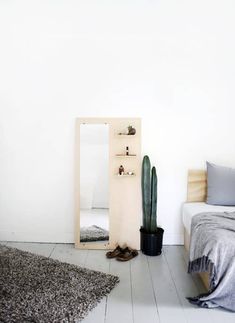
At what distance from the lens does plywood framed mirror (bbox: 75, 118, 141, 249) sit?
3.23 metres

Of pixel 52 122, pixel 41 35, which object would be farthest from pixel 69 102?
pixel 41 35

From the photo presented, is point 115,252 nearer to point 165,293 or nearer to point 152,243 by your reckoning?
point 152,243

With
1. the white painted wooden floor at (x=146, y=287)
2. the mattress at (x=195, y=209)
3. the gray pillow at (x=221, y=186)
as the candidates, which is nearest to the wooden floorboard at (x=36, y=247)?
the white painted wooden floor at (x=146, y=287)

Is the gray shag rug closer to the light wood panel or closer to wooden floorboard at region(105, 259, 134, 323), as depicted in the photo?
wooden floorboard at region(105, 259, 134, 323)

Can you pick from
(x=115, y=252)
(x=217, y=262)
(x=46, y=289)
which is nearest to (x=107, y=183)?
(x=115, y=252)

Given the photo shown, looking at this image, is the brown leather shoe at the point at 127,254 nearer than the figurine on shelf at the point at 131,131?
Yes

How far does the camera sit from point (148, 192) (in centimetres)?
311

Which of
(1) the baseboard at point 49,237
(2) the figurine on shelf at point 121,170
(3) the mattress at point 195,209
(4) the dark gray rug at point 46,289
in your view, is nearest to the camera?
(4) the dark gray rug at point 46,289

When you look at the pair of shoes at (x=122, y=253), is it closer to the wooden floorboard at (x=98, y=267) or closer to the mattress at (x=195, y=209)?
the wooden floorboard at (x=98, y=267)

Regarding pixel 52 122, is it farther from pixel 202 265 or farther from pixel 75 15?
pixel 202 265

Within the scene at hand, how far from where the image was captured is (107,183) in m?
3.24

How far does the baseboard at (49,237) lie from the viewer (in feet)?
11.0

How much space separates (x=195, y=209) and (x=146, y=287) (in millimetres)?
952

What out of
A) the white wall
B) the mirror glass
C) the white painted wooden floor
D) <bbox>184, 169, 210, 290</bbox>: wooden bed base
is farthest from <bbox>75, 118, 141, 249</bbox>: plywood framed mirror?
<bbox>184, 169, 210, 290</bbox>: wooden bed base
